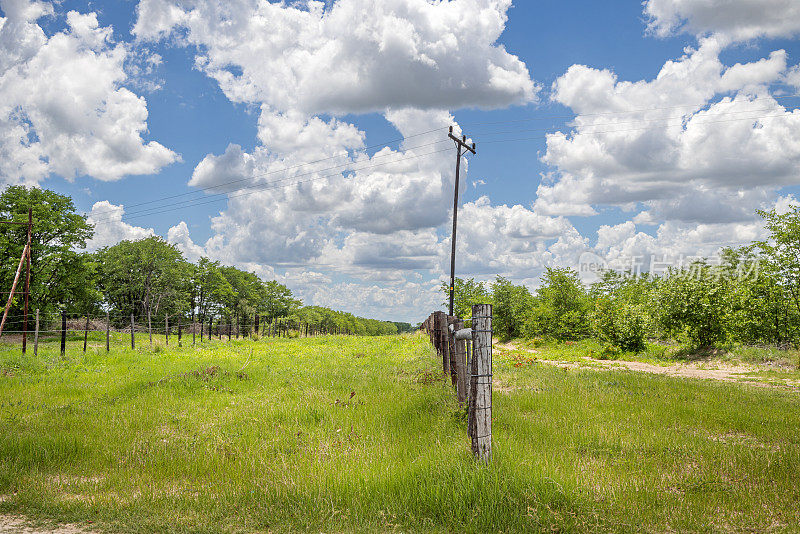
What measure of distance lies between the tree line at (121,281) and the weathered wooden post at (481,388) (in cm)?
3016

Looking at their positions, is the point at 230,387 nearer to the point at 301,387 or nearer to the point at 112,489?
the point at 301,387

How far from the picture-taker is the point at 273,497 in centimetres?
531

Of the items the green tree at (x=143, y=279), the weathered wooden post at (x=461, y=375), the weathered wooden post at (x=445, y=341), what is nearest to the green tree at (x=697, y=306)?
the weathered wooden post at (x=445, y=341)

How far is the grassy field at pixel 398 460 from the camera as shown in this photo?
4836mm

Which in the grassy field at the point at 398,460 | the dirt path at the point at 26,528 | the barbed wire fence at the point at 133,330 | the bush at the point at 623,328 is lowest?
the barbed wire fence at the point at 133,330

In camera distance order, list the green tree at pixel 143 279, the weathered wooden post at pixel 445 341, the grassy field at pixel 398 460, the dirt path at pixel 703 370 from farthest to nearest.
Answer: the green tree at pixel 143 279
the dirt path at pixel 703 370
the weathered wooden post at pixel 445 341
the grassy field at pixel 398 460

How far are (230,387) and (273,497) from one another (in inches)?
312

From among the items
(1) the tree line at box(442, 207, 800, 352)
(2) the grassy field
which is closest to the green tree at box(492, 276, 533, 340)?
(1) the tree line at box(442, 207, 800, 352)

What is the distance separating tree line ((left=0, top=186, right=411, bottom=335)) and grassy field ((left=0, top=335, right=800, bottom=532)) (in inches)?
951

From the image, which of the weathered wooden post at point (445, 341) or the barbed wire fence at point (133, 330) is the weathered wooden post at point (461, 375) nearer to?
the weathered wooden post at point (445, 341)

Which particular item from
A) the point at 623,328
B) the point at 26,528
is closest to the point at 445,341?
the point at 26,528

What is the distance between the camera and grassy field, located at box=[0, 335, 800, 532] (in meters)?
4.84

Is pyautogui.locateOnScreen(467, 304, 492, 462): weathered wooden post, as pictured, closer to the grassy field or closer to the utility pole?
the grassy field

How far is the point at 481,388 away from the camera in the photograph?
5.55m
